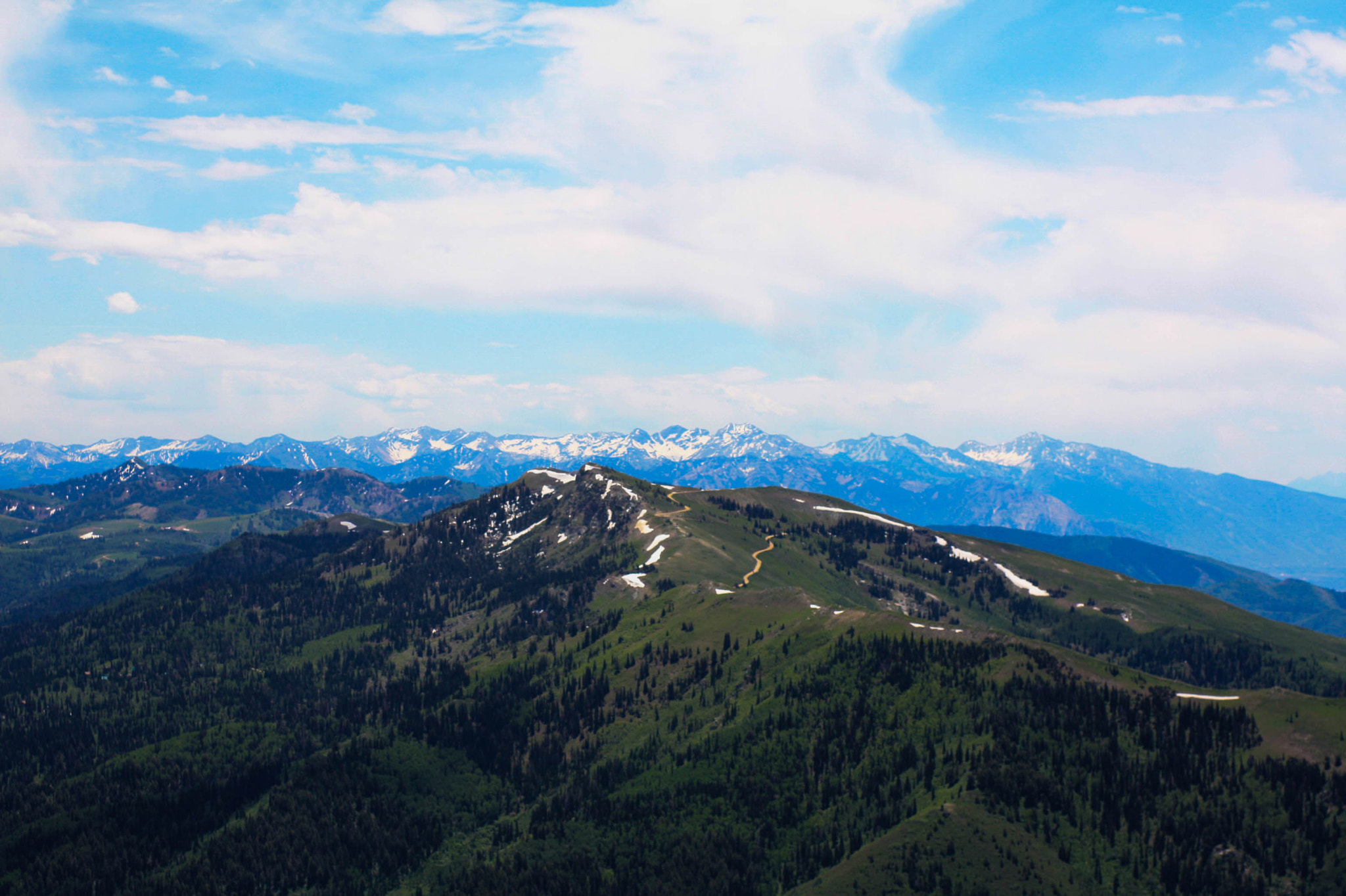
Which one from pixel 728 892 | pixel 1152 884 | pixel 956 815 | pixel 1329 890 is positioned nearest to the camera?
pixel 1329 890

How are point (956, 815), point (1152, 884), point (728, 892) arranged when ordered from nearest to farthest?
point (1152, 884), point (956, 815), point (728, 892)

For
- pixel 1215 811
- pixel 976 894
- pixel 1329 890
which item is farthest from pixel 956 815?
pixel 1329 890

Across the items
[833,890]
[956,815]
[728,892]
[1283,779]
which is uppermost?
[1283,779]

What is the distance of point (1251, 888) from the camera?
16700 cm

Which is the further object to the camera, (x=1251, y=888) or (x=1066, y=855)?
(x=1066, y=855)

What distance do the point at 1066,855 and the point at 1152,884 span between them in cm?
1563

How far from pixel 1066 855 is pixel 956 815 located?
2160 cm

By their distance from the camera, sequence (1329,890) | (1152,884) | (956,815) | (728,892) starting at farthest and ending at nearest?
(728,892) → (956,815) → (1152,884) → (1329,890)

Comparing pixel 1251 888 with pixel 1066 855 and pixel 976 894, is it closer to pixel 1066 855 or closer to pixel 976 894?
pixel 1066 855

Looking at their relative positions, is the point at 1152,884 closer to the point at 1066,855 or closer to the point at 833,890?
the point at 1066,855

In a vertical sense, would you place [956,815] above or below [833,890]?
above

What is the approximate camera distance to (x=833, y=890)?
17675cm

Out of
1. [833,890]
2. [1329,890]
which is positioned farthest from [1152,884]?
[833,890]

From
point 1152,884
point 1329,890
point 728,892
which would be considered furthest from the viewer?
point 728,892
